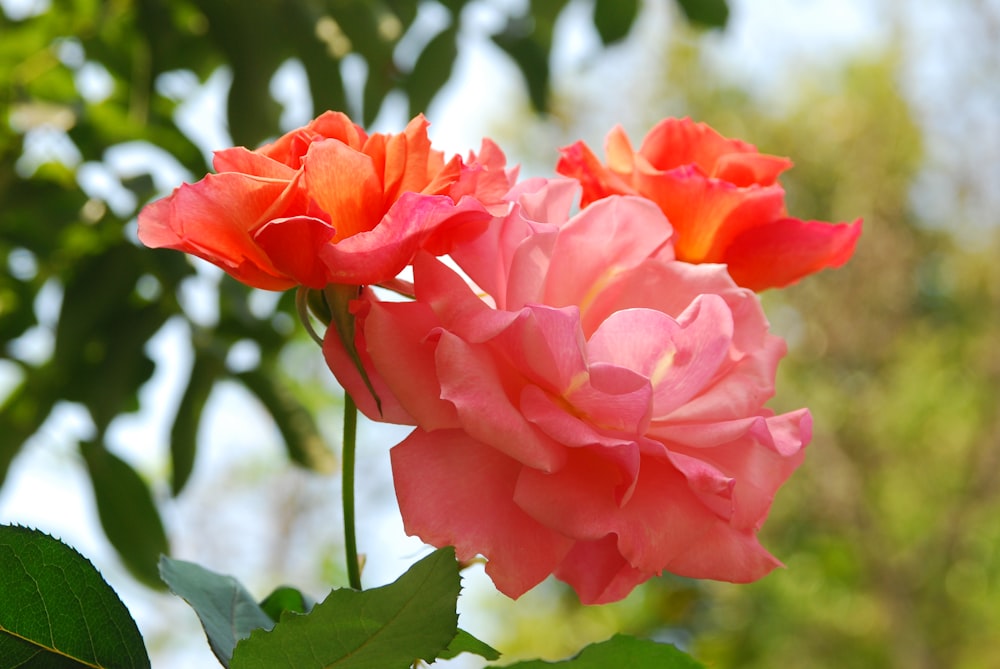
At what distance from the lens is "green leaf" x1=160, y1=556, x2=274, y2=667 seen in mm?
251

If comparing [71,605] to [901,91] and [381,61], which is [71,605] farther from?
[901,91]

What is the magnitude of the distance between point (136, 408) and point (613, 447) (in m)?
0.70

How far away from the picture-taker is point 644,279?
0.94 ft

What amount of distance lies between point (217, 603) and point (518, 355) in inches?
4.6

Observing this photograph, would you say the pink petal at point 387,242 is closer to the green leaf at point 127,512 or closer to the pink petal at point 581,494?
the pink petal at point 581,494

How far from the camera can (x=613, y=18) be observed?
774 mm

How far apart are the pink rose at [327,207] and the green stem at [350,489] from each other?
0.12ft

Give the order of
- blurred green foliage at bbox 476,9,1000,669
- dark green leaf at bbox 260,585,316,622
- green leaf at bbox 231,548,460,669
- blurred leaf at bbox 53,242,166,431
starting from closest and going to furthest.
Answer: green leaf at bbox 231,548,460,669, dark green leaf at bbox 260,585,316,622, blurred leaf at bbox 53,242,166,431, blurred green foliage at bbox 476,9,1000,669

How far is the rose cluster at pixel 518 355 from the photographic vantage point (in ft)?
0.77

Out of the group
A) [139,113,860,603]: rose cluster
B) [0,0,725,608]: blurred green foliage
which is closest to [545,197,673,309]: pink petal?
[139,113,860,603]: rose cluster

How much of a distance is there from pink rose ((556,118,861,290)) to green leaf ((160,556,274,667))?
6.7 inches

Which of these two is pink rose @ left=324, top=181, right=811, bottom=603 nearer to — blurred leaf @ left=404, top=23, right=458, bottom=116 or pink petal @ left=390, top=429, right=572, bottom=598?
pink petal @ left=390, top=429, right=572, bottom=598

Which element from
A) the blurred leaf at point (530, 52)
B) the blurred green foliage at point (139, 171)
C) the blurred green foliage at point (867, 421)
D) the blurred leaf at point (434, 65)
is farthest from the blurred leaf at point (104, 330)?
the blurred green foliage at point (867, 421)

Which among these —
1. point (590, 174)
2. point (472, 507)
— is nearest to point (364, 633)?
point (472, 507)
